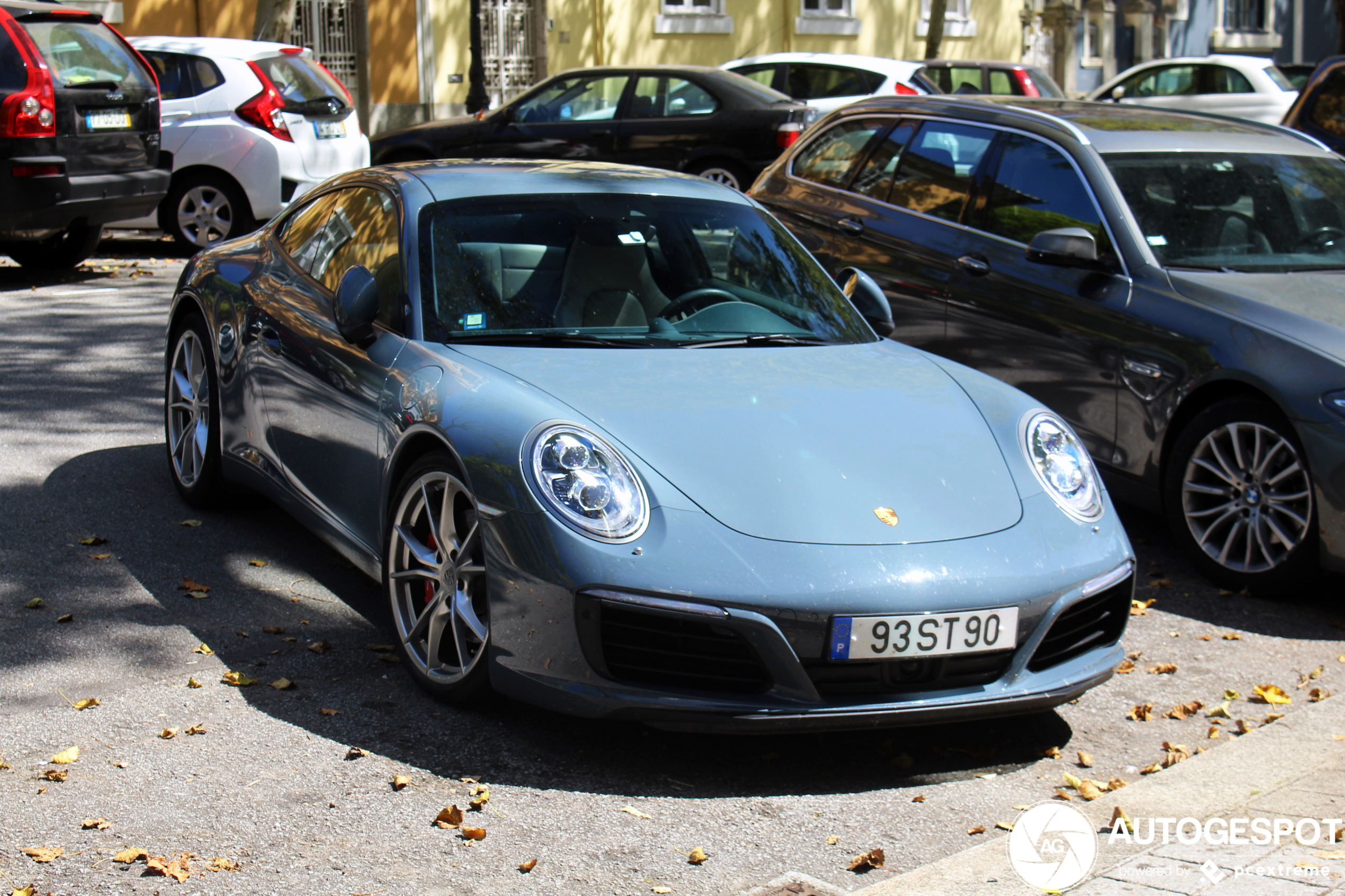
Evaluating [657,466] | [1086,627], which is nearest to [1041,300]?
[1086,627]

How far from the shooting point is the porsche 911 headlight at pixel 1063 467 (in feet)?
13.9

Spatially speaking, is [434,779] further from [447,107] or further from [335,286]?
[447,107]

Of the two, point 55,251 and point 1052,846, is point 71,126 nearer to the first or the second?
point 55,251

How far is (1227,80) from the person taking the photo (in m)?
22.8

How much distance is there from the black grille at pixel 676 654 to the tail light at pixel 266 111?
9806 millimetres

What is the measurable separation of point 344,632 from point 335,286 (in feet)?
3.94

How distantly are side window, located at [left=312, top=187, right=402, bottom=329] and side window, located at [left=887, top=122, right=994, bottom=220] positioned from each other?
284 centimetres

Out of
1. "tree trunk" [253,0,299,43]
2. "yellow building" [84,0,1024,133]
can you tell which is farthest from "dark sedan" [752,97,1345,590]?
"yellow building" [84,0,1024,133]

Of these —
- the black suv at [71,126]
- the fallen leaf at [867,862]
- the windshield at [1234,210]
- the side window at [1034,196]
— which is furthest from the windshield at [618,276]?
the black suv at [71,126]

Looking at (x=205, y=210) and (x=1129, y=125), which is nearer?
(x=1129, y=125)

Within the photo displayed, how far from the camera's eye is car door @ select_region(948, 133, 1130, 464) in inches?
239

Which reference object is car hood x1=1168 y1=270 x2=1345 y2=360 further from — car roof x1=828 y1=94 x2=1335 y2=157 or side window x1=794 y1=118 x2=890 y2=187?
side window x1=794 y1=118 x2=890 y2=187

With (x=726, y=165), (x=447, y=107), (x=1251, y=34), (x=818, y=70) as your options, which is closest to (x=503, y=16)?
(x=447, y=107)

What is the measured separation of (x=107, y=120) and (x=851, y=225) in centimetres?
609
